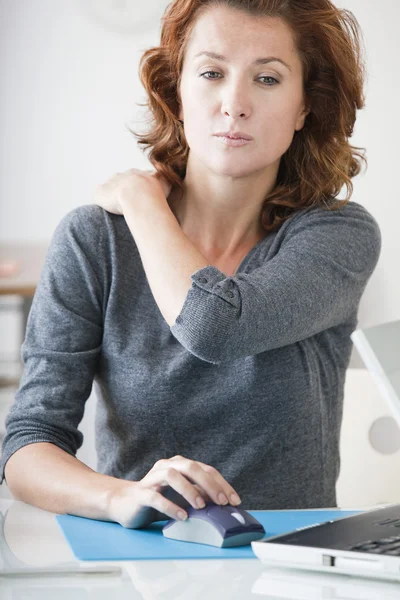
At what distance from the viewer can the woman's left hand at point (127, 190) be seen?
132 centimetres

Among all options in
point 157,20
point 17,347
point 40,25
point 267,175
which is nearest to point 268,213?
point 267,175

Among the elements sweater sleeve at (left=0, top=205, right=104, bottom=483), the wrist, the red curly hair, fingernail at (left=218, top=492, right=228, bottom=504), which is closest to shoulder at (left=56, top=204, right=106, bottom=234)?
sweater sleeve at (left=0, top=205, right=104, bottom=483)

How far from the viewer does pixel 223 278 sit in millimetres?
1092

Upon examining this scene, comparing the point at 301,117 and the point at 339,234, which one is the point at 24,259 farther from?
the point at 339,234

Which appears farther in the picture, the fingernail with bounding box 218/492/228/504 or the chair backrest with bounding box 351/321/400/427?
the fingernail with bounding box 218/492/228/504

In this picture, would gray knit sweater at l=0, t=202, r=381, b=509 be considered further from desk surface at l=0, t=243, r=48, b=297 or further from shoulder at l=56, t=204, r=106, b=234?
desk surface at l=0, t=243, r=48, b=297

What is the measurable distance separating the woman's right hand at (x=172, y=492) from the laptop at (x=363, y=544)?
0.11 m

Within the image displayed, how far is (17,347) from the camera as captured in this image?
4.29 meters

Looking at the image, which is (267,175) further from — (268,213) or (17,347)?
(17,347)

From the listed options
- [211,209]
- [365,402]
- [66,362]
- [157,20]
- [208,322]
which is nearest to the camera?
[208,322]

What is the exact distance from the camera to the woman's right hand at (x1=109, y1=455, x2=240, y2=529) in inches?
34.0

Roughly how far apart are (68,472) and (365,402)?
66 cm

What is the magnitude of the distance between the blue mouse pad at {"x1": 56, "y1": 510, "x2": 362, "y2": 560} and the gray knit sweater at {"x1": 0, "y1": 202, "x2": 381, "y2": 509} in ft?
0.85

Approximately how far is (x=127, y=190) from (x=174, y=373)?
295mm
